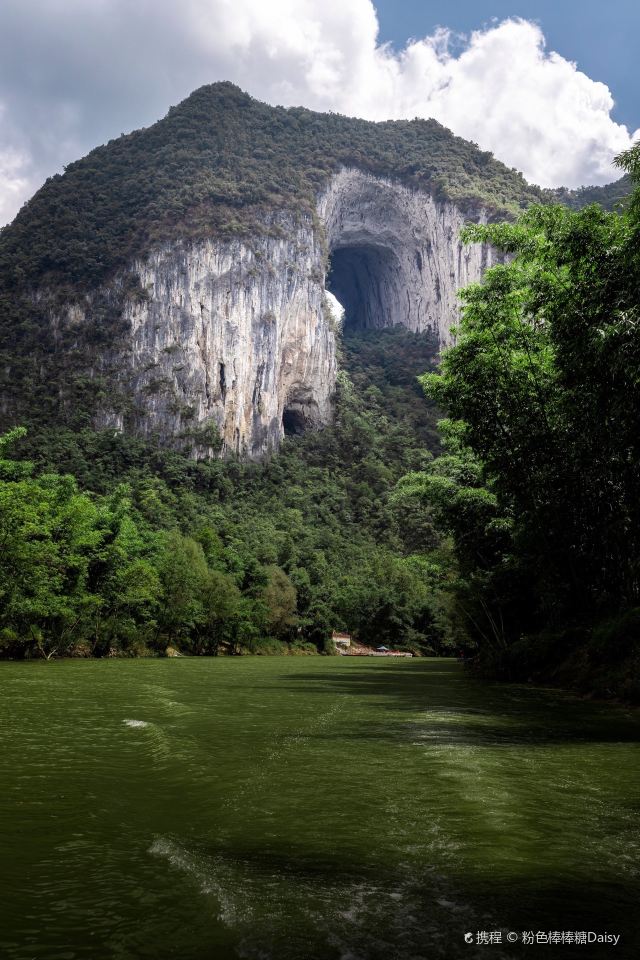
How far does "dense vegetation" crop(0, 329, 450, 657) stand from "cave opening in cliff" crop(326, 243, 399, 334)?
24989 millimetres

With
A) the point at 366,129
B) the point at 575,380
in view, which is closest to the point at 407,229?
the point at 366,129

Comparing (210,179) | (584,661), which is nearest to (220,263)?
(210,179)


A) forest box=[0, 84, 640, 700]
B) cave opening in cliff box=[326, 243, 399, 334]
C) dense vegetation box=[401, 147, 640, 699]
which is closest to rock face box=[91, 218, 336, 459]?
forest box=[0, 84, 640, 700]

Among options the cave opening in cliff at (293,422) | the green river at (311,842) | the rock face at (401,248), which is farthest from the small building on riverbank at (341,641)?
the rock face at (401,248)

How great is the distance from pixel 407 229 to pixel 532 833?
626 ft

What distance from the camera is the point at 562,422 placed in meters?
15.4

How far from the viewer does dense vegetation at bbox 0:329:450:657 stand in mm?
31703

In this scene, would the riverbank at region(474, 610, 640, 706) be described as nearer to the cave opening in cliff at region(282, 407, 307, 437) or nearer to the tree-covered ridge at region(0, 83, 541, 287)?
the cave opening in cliff at region(282, 407, 307, 437)

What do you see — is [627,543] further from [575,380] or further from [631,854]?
[631,854]

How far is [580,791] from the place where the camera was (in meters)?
5.80

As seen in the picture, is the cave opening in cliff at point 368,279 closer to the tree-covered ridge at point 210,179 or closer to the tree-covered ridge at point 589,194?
the tree-covered ridge at point 210,179

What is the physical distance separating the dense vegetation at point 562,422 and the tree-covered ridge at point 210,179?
4703 inches

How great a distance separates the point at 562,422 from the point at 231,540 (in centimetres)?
5507

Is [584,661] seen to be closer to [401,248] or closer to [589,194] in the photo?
[589,194]
